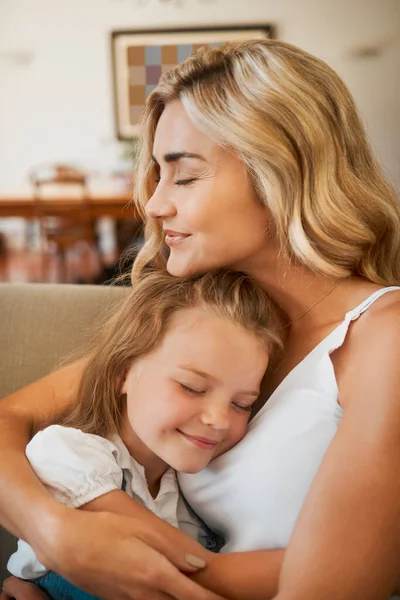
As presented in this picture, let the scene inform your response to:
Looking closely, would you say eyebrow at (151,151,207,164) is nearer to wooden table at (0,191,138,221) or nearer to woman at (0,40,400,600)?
woman at (0,40,400,600)

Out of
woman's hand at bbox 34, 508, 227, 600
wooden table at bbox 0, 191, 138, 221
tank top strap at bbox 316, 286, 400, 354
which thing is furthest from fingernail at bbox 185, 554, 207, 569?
wooden table at bbox 0, 191, 138, 221

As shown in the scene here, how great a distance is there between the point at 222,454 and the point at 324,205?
0.44 m

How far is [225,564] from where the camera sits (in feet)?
3.10

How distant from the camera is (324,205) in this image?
109cm

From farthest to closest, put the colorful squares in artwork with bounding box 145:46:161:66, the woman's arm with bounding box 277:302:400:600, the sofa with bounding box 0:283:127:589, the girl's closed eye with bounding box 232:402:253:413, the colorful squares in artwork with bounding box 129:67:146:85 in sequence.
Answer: the colorful squares in artwork with bounding box 129:67:146:85 < the colorful squares in artwork with bounding box 145:46:161:66 < the sofa with bounding box 0:283:127:589 < the girl's closed eye with bounding box 232:402:253:413 < the woman's arm with bounding box 277:302:400:600

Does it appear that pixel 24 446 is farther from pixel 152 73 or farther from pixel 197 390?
pixel 152 73

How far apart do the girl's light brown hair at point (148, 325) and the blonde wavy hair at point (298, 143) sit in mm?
112

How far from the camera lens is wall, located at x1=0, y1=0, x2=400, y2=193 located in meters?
6.22

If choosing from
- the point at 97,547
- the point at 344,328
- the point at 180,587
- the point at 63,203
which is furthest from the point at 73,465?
the point at 63,203

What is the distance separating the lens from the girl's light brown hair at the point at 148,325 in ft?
3.59

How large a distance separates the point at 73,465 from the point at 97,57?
6245 mm

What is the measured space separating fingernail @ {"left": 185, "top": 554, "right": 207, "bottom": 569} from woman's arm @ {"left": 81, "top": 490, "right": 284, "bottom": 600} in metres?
0.01

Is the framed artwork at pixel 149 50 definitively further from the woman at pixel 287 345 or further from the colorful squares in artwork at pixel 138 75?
the woman at pixel 287 345

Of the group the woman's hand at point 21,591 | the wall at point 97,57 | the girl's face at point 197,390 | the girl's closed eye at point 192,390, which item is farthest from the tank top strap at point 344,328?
the wall at point 97,57
